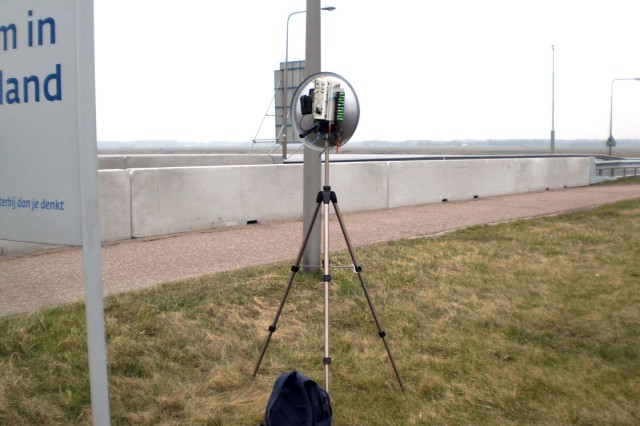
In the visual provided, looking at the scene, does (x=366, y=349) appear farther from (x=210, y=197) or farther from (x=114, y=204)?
(x=210, y=197)

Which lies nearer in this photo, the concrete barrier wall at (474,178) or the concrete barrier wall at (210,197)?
the concrete barrier wall at (210,197)

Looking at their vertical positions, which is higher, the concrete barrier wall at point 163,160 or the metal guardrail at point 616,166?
the concrete barrier wall at point 163,160

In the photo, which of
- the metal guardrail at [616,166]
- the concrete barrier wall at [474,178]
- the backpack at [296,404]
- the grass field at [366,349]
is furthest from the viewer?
the metal guardrail at [616,166]

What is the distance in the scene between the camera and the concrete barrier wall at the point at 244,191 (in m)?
9.70

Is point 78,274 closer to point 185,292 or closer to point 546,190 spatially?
point 185,292

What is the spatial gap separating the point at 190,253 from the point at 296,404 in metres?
5.17

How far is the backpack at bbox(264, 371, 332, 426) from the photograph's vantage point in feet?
12.6

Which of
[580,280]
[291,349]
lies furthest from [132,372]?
[580,280]

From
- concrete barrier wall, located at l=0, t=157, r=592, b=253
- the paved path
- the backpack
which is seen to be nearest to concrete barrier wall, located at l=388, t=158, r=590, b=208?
concrete barrier wall, located at l=0, t=157, r=592, b=253

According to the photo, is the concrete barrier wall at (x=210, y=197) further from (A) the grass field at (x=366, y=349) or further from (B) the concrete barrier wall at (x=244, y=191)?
(A) the grass field at (x=366, y=349)

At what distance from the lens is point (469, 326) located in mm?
6207

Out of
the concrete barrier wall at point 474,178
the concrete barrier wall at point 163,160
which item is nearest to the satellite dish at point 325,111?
the concrete barrier wall at point 474,178

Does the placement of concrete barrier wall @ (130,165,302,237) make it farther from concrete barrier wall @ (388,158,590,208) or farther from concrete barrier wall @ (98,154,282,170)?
concrete barrier wall @ (98,154,282,170)

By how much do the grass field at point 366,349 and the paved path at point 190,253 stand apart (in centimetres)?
64
